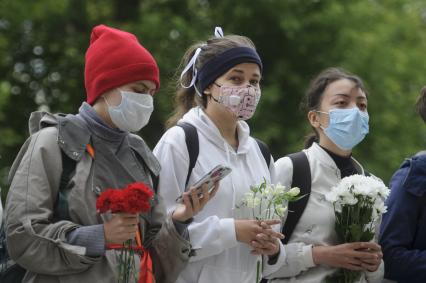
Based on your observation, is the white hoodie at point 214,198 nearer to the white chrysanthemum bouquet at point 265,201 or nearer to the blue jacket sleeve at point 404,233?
the white chrysanthemum bouquet at point 265,201

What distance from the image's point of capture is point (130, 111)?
17.4 feet

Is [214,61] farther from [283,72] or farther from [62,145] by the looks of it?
[283,72]

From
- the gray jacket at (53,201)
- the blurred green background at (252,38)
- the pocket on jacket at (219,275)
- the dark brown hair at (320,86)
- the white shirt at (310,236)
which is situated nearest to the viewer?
the gray jacket at (53,201)

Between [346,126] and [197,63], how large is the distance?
46.7 inches

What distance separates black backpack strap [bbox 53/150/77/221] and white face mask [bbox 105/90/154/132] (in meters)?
0.38

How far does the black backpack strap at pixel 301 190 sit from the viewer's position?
6289mm

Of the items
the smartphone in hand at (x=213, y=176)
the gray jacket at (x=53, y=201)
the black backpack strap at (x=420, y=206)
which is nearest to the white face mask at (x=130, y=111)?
the gray jacket at (x=53, y=201)

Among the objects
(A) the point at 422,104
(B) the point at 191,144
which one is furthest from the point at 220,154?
(A) the point at 422,104

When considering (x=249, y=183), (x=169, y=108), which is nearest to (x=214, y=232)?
(x=249, y=183)

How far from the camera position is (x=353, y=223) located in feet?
20.0

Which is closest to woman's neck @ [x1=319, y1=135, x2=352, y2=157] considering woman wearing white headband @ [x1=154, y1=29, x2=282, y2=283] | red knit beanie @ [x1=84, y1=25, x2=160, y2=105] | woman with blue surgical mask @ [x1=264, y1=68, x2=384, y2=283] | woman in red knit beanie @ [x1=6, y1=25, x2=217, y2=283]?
woman with blue surgical mask @ [x1=264, y1=68, x2=384, y2=283]

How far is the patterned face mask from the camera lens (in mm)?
5871

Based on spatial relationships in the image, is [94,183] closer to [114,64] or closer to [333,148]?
[114,64]

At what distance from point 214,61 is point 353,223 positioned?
1.37m
